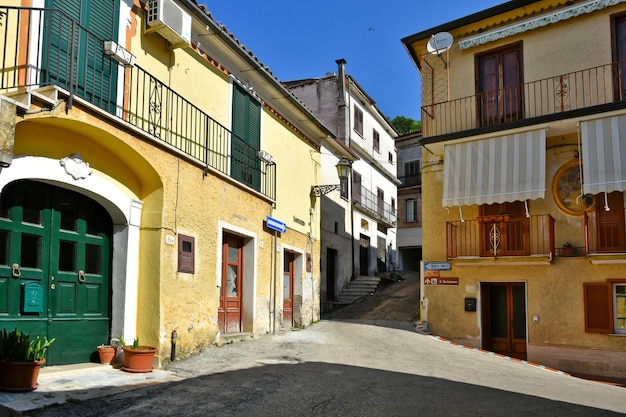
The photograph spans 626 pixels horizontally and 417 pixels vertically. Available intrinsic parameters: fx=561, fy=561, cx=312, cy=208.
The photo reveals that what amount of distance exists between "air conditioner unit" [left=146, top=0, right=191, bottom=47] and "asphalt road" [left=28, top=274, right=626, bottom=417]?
5.67 m

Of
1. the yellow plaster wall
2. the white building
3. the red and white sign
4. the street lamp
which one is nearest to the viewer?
the yellow plaster wall

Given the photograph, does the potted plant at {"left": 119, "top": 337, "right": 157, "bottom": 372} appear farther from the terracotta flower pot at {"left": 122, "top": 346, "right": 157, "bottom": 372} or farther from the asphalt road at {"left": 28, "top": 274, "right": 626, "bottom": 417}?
the asphalt road at {"left": 28, "top": 274, "right": 626, "bottom": 417}

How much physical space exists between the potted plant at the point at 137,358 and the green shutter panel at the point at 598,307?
10.4 m

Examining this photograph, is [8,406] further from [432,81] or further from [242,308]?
[432,81]

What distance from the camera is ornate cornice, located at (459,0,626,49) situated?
1431 cm

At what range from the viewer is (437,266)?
623 inches

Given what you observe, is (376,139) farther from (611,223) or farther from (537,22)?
(611,223)

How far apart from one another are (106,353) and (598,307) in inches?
440

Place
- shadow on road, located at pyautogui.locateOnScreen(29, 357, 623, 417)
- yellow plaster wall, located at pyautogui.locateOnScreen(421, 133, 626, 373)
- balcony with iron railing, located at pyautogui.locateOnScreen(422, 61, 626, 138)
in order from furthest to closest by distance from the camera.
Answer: balcony with iron railing, located at pyautogui.locateOnScreen(422, 61, 626, 138) < yellow plaster wall, located at pyautogui.locateOnScreen(421, 133, 626, 373) < shadow on road, located at pyautogui.locateOnScreen(29, 357, 623, 417)

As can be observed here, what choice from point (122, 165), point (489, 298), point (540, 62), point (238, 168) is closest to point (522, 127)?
point (540, 62)

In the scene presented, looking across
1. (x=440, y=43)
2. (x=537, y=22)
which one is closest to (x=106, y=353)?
(x=440, y=43)

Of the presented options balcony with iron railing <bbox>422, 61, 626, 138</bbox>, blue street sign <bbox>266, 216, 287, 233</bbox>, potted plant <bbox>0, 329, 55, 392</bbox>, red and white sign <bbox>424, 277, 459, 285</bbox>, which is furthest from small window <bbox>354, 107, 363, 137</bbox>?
potted plant <bbox>0, 329, 55, 392</bbox>

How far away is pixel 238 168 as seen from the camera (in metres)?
12.8

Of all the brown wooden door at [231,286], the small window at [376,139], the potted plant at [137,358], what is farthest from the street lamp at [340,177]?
the small window at [376,139]
